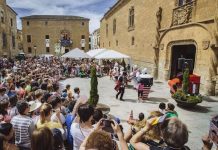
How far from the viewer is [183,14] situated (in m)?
14.9

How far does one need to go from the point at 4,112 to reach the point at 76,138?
2.31 m

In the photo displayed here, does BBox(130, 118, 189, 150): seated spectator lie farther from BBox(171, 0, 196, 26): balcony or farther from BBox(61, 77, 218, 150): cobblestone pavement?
BBox(171, 0, 196, 26): balcony

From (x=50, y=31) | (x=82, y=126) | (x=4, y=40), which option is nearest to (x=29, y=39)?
(x=50, y=31)

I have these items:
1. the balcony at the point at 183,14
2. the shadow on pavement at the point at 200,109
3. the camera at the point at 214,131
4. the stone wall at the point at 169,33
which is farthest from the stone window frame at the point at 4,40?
the camera at the point at 214,131

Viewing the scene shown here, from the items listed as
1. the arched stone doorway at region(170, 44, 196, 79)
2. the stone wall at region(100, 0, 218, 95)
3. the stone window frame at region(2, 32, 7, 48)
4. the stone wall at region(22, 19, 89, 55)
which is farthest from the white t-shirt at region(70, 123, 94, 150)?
the stone wall at region(22, 19, 89, 55)

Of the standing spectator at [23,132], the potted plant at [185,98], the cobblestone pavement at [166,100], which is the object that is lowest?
the cobblestone pavement at [166,100]

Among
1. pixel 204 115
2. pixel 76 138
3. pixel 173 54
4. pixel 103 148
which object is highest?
pixel 173 54

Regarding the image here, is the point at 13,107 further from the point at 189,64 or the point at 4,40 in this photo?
the point at 4,40

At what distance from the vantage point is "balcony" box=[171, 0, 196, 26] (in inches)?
557

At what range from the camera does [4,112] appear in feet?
15.4

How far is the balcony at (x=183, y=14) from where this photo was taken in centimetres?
1415

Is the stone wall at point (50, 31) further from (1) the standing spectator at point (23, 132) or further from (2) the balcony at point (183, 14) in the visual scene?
(1) the standing spectator at point (23, 132)

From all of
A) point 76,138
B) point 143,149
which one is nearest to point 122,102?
point 76,138

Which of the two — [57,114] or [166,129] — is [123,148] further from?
[57,114]
